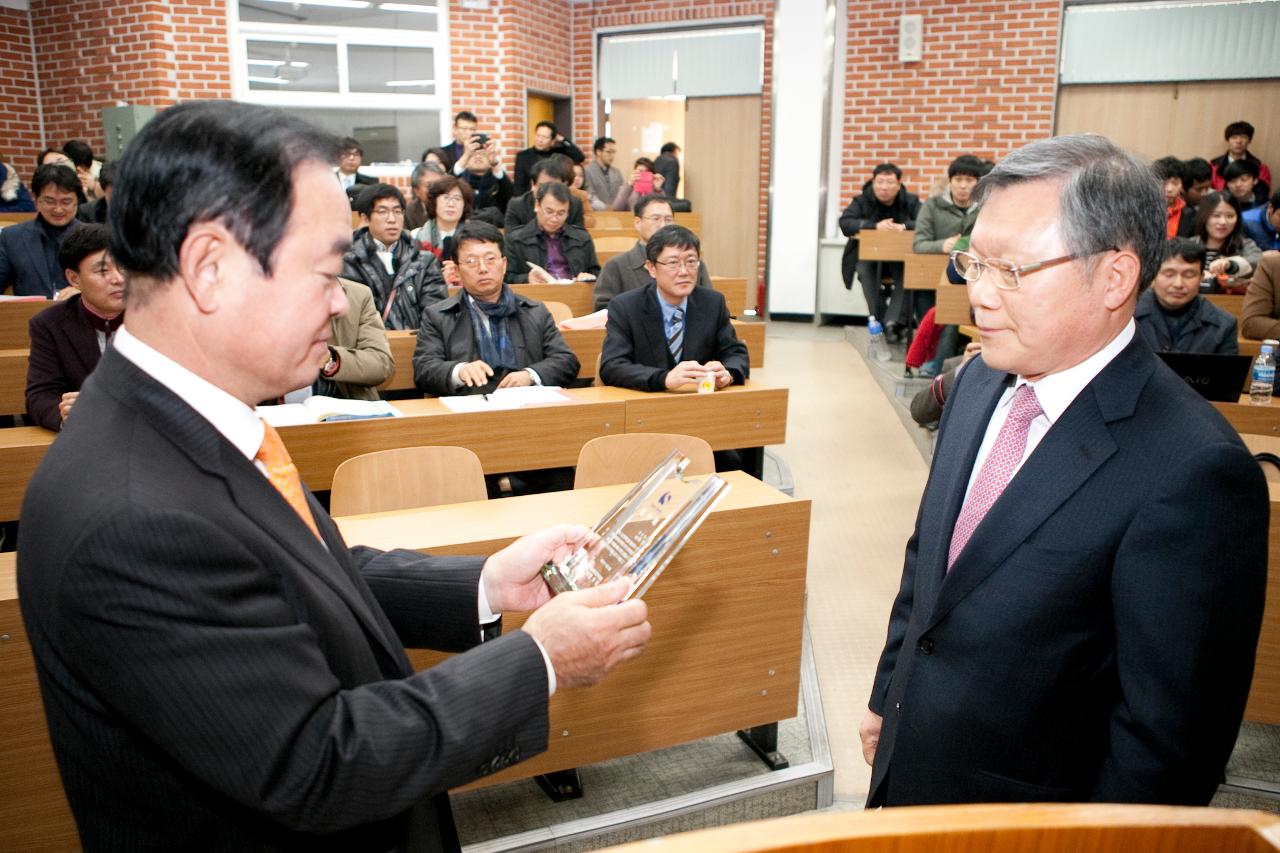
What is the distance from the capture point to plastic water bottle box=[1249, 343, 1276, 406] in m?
3.55

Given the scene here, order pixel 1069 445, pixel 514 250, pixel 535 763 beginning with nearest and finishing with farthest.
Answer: pixel 1069 445 < pixel 535 763 < pixel 514 250

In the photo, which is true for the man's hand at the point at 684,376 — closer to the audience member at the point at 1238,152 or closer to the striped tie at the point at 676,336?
the striped tie at the point at 676,336

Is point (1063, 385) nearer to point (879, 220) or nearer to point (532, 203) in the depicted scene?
point (532, 203)

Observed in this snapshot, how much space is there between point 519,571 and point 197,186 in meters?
0.64

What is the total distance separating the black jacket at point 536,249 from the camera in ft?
19.9

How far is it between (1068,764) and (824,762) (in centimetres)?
133

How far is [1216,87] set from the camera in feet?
27.3

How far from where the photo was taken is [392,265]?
4852mm

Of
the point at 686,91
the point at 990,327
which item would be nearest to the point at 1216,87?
the point at 686,91

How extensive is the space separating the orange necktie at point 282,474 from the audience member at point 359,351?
2.73m

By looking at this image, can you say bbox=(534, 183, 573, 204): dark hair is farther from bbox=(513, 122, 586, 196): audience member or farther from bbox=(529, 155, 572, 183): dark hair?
bbox=(513, 122, 586, 196): audience member

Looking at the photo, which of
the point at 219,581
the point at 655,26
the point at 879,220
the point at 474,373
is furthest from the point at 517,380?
the point at 655,26

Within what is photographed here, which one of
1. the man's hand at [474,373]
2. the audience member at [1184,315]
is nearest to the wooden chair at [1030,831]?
the man's hand at [474,373]

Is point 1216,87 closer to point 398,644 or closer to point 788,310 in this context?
point 788,310
